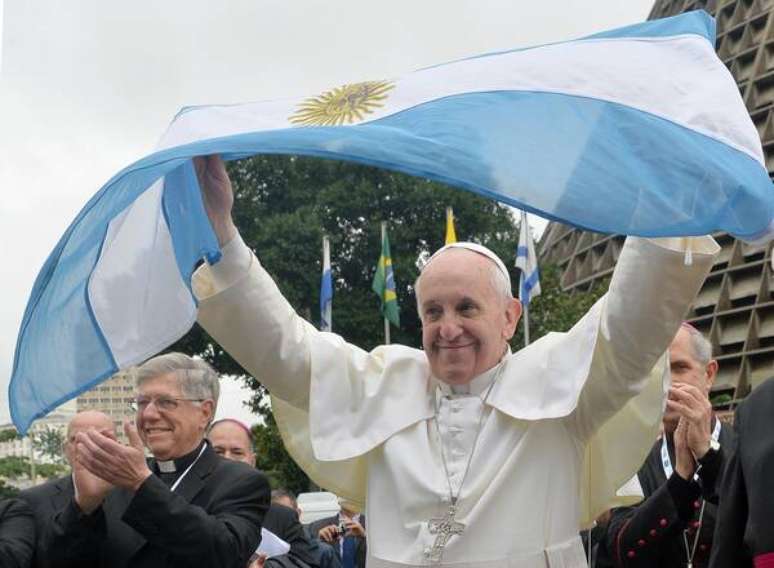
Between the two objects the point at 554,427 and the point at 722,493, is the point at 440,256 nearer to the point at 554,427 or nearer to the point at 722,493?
the point at 554,427

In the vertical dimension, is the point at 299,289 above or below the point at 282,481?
above

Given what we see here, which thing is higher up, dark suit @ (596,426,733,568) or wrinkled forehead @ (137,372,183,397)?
wrinkled forehead @ (137,372,183,397)

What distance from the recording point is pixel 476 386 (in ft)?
15.1

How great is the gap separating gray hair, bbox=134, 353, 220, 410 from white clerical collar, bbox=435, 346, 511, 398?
1.44 m

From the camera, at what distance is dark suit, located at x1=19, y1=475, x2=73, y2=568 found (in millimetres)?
5672

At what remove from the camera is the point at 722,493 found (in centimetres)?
370

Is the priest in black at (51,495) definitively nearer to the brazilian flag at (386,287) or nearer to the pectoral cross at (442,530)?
the pectoral cross at (442,530)

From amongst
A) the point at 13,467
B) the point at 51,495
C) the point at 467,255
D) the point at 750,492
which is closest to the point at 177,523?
the point at 51,495

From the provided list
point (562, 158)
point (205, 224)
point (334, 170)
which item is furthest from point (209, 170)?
point (334, 170)

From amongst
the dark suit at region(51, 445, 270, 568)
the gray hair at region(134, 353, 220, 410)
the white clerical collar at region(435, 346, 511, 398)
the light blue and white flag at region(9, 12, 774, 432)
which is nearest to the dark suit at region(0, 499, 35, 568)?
the dark suit at region(51, 445, 270, 568)

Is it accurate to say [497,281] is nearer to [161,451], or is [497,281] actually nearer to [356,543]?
[161,451]

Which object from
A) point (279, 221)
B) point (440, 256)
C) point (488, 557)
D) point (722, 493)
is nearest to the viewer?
point (722, 493)

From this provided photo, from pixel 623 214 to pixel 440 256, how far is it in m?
0.86

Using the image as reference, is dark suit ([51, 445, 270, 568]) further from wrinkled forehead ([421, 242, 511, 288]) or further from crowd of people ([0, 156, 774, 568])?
wrinkled forehead ([421, 242, 511, 288])
